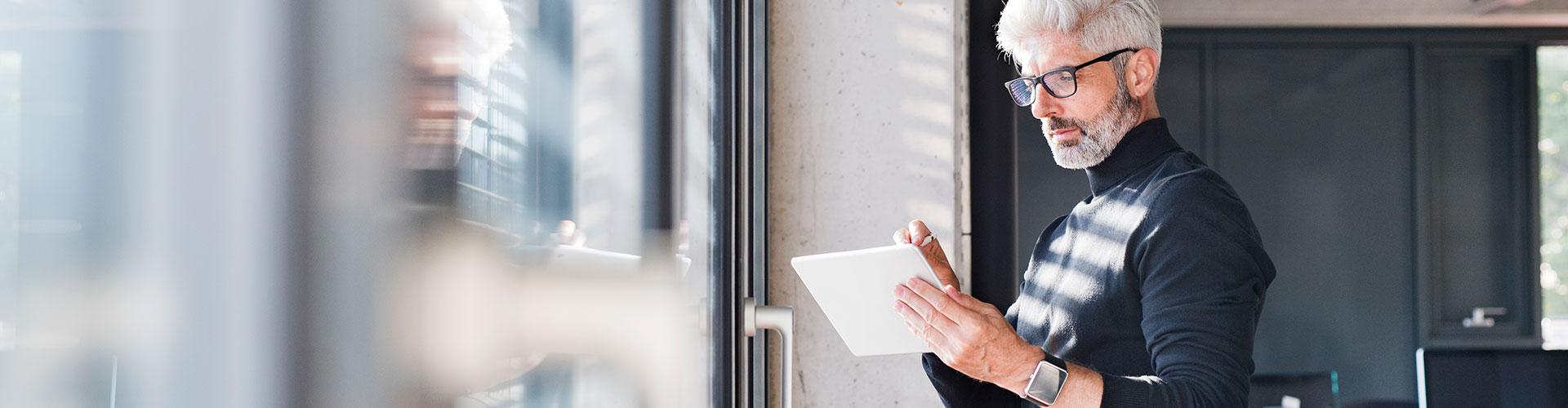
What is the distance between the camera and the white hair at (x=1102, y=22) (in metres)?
1.29

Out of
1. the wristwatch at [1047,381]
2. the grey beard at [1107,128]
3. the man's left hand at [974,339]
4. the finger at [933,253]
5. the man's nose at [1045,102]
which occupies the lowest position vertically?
the wristwatch at [1047,381]

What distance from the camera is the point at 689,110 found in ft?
3.27

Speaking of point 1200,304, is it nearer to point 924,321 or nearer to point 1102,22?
point 924,321

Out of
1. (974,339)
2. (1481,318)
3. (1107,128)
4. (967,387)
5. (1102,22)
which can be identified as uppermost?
(1102,22)

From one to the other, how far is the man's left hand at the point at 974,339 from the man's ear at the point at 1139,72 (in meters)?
0.42

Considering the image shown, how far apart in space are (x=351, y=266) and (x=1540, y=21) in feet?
18.4

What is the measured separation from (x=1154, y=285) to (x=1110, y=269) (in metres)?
0.10

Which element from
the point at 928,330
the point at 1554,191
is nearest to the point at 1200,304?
the point at 928,330

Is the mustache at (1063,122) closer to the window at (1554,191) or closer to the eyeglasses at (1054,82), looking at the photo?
the eyeglasses at (1054,82)

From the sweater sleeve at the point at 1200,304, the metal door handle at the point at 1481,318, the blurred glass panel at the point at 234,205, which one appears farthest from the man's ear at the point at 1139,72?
the metal door handle at the point at 1481,318

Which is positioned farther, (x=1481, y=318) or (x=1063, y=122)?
(x=1481, y=318)

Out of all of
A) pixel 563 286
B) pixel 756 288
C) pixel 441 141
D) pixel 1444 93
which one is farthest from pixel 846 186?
pixel 1444 93

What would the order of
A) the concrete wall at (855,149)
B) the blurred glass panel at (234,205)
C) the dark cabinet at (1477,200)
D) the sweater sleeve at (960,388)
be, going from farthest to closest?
the dark cabinet at (1477,200) → the concrete wall at (855,149) → the sweater sleeve at (960,388) → the blurred glass panel at (234,205)

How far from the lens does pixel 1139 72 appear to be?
4.26ft
